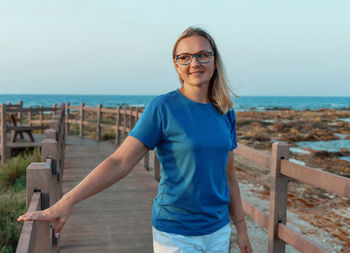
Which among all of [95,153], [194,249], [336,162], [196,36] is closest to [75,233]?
[194,249]

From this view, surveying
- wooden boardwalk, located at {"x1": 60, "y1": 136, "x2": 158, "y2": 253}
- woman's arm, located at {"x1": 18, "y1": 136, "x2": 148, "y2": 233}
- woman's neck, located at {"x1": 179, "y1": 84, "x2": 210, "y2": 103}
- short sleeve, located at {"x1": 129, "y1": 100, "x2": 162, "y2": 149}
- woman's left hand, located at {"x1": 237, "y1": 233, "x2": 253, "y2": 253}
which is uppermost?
woman's neck, located at {"x1": 179, "y1": 84, "x2": 210, "y2": 103}

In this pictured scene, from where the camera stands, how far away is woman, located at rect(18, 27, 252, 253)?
5.20 ft

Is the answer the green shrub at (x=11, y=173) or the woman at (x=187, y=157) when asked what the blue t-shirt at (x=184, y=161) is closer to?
the woman at (x=187, y=157)

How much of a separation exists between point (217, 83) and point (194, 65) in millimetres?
216

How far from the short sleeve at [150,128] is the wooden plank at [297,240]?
135 cm

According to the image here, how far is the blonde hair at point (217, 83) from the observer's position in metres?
1.77

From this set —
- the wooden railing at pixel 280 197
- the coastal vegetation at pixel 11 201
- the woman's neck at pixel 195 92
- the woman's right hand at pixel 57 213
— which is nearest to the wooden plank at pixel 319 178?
the wooden railing at pixel 280 197

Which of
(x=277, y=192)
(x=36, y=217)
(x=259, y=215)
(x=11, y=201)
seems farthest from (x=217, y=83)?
(x=11, y=201)

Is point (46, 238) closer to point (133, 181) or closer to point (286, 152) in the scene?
point (286, 152)

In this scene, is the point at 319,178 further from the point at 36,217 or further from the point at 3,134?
the point at 3,134

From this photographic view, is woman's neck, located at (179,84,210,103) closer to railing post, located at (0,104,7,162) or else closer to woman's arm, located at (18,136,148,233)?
woman's arm, located at (18,136,148,233)

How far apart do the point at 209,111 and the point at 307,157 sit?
12000 mm

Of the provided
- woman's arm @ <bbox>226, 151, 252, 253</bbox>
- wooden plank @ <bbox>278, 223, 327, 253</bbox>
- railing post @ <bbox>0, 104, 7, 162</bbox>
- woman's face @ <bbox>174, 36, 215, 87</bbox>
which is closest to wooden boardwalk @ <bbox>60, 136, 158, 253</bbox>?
wooden plank @ <bbox>278, 223, 327, 253</bbox>

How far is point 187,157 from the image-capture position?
1612 mm
